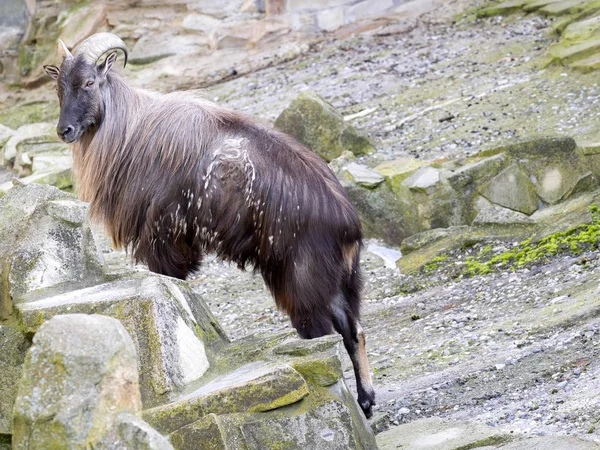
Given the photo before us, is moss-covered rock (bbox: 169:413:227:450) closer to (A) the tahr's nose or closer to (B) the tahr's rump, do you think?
(B) the tahr's rump

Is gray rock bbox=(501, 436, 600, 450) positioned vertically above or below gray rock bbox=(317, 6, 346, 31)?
below

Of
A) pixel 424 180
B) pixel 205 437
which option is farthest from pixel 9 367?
pixel 424 180

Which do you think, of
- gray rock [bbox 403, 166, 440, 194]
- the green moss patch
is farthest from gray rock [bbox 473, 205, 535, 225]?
gray rock [bbox 403, 166, 440, 194]

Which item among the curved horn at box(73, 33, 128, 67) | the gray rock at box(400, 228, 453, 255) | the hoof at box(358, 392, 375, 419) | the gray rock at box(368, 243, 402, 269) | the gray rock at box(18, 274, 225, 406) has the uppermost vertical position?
the curved horn at box(73, 33, 128, 67)

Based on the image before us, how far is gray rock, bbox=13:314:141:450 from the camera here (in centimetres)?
285

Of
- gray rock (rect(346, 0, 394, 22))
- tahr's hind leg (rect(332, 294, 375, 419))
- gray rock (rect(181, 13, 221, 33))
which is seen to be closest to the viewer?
tahr's hind leg (rect(332, 294, 375, 419))

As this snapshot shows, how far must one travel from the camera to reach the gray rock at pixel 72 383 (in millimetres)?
2850

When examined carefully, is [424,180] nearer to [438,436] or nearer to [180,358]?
[438,436]

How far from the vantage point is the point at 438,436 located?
4.71 m

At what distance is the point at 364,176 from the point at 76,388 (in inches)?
277

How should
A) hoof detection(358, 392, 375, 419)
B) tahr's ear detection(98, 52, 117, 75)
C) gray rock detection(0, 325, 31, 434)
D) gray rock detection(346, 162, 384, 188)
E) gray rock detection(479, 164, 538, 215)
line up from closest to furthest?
gray rock detection(0, 325, 31, 434) < hoof detection(358, 392, 375, 419) < tahr's ear detection(98, 52, 117, 75) < gray rock detection(479, 164, 538, 215) < gray rock detection(346, 162, 384, 188)

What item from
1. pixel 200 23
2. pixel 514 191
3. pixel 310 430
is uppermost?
pixel 200 23

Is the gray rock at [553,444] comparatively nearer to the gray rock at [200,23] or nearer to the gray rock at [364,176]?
the gray rock at [364,176]

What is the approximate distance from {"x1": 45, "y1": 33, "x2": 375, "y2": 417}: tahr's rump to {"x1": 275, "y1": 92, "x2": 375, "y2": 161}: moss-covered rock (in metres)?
Answer: 4.31
